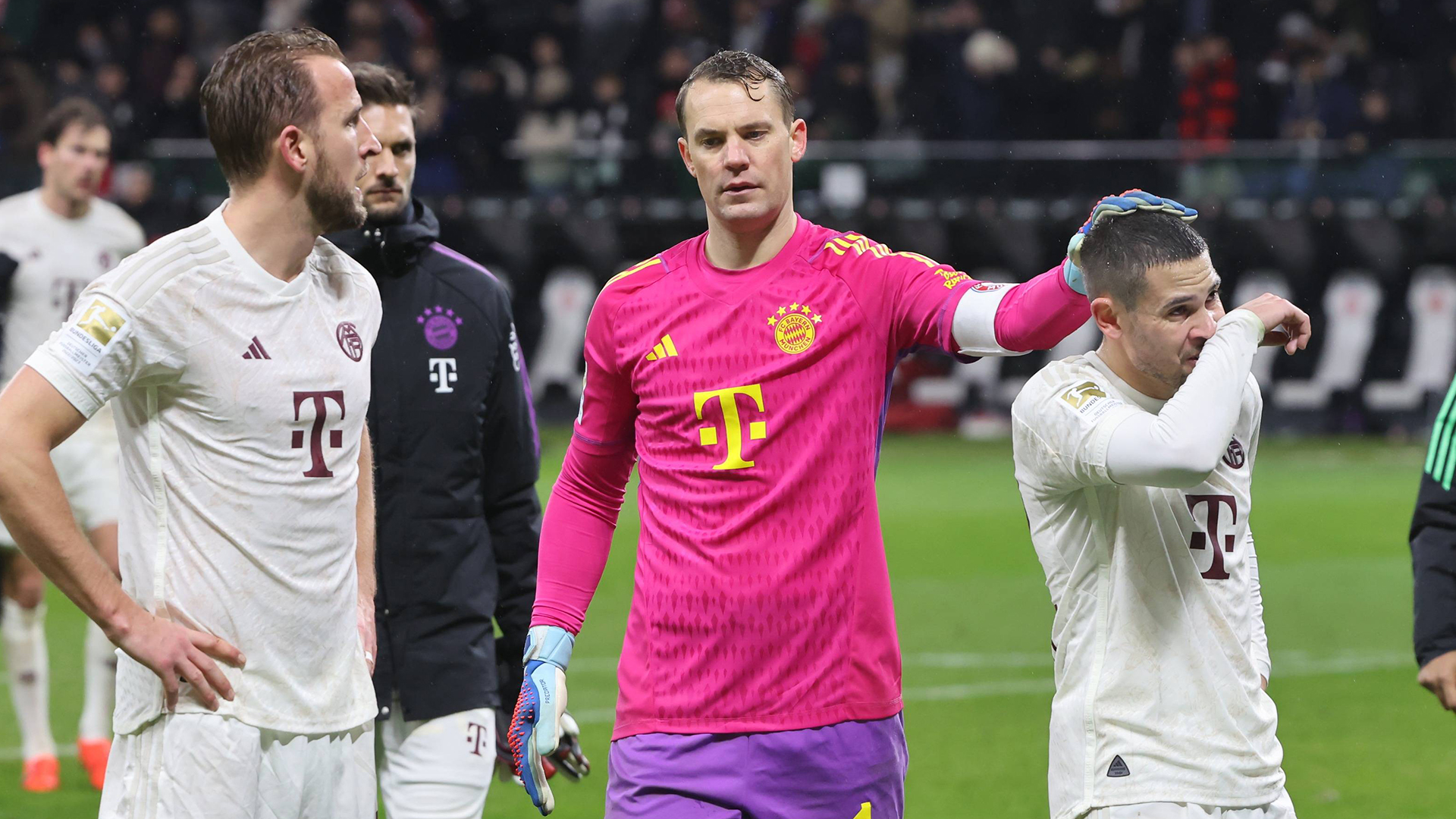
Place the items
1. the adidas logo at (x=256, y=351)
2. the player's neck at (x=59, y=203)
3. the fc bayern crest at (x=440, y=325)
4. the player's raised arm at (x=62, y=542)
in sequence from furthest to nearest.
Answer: the player's neck at (x=59, y=203) → the fc bayern crest at (x=440, y=325) → the adidas logo at (x=256, y=351) → the player's raised arm at (x=62, y=542)

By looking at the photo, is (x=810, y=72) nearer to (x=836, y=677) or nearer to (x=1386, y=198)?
(x=1386, y=198)

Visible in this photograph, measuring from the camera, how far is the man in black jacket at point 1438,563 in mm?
4191

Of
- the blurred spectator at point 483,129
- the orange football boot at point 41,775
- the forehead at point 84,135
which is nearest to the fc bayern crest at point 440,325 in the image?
the orange football boot at point 41,775

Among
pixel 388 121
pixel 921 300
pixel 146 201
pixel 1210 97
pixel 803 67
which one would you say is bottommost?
pixel 921 300

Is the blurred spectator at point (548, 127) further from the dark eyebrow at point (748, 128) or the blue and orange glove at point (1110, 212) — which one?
the blue and orange glove at point (1110, 212)

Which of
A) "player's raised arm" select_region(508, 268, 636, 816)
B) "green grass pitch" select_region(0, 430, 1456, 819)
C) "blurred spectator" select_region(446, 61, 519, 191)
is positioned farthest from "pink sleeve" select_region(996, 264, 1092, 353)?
"blurred spectator" select_region(446, 61, 519, 191)

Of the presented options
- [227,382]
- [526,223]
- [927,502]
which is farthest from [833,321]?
[526,223]

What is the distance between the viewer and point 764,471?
3.80m

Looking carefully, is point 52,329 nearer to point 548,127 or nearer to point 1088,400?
point 1088,400

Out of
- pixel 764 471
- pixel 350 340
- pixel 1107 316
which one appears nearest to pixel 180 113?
pixel 350 340

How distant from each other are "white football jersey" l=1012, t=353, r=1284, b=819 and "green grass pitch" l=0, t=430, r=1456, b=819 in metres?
3.47

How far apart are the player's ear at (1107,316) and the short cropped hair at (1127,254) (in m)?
0.01

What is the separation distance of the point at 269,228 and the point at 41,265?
4.96 metres

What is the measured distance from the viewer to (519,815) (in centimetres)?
724
